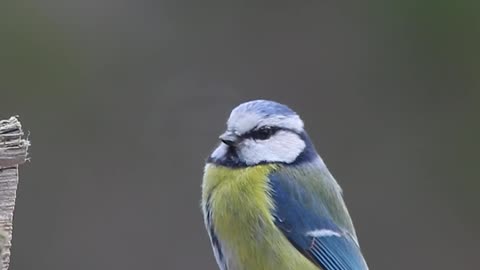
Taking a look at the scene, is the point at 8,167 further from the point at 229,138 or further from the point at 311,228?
the point at 311,228

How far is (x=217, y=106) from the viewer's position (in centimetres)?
378

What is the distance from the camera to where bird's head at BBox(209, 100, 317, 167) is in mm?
2016

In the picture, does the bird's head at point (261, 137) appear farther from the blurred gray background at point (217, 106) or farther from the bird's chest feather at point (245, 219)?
the blurred gray background at point (217, 106)

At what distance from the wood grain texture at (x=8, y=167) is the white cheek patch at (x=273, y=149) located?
2.01 feet

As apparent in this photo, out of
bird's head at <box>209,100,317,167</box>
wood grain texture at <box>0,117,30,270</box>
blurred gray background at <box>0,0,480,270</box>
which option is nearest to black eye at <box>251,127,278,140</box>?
bird's head at <box>209,100,317,167</box>

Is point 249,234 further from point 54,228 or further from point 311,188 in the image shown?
point 54,228

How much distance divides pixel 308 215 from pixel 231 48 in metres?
2.00

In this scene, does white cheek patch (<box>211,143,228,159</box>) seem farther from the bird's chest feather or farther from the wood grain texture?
the wood grain texture

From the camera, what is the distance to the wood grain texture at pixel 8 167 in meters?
1.50

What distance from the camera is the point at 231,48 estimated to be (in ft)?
13.1

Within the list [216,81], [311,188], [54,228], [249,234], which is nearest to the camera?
[249,234]

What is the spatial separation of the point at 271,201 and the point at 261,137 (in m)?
0.13

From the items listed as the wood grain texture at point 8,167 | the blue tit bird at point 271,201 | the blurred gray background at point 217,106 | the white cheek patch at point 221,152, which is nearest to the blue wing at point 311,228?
the blue tit bird at point 271,201

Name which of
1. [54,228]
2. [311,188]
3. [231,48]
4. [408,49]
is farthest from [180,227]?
[311,188]
